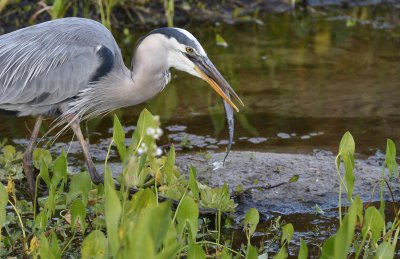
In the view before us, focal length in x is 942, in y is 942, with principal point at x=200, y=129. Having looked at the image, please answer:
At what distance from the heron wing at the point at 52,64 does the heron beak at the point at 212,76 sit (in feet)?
1.73

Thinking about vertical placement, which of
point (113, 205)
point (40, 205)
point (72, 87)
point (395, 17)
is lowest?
point (395, 17)

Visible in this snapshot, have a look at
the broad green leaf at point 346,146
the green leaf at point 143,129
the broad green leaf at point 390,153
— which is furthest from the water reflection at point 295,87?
the green leaf at point 143,129

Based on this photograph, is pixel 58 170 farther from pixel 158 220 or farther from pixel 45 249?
pixel 158 220

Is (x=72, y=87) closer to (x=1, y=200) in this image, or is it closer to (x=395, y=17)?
(x=1, y=200)

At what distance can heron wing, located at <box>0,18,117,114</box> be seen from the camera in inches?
203

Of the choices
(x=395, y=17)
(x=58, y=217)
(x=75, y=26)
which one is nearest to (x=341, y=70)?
(x=395, y=17)

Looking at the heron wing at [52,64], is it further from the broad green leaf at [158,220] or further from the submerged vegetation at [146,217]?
the broad green leaf at [158,220]

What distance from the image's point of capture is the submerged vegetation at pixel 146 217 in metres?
2.88

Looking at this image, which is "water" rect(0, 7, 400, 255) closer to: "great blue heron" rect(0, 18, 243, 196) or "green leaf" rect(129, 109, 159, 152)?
Result: "great blue heron" rect(0, 18, 243, 196)

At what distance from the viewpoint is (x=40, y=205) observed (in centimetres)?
466

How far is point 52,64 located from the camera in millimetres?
5195

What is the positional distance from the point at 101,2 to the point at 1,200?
14.9 feet

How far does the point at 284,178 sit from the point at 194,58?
2.91 feet

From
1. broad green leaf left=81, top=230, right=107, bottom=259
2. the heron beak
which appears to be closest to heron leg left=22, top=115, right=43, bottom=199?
the heron beak
